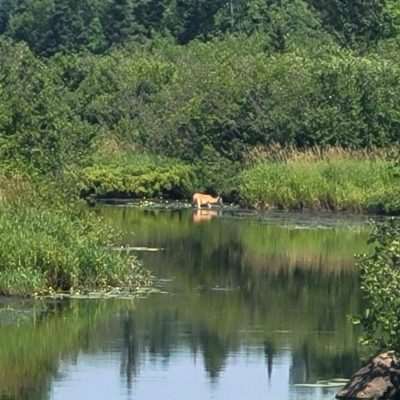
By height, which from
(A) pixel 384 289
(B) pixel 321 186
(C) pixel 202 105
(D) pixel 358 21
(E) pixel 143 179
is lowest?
(A) pixel 384 289

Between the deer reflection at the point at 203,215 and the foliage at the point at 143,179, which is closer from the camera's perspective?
the deer reflection at the point at 203,215

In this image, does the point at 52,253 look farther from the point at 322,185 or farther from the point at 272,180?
the point at 272,180

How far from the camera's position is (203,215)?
43188mm

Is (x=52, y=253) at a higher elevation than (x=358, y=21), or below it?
below

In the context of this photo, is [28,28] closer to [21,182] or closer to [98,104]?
[98,104]

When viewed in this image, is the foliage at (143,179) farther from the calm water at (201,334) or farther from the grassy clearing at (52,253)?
the grassy clearing at (52,253)

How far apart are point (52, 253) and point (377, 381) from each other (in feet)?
24.6

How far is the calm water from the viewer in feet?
65.1

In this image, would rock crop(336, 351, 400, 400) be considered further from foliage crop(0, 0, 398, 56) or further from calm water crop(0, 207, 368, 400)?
foliage crop(0, 0, 398, 56)

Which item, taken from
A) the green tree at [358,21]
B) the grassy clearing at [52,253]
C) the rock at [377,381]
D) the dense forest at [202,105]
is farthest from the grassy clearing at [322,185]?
the rock at [377,381]

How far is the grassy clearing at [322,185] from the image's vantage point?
45.1 meters

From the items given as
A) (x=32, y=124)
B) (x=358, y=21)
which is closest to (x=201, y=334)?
(x=32, y=124)

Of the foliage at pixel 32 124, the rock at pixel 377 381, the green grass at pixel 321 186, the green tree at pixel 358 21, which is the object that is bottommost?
the rock at pixel 377 381

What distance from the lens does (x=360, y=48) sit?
66.8m
